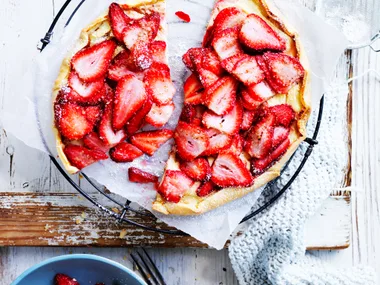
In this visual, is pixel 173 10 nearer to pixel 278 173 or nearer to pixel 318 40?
pixel 318 40

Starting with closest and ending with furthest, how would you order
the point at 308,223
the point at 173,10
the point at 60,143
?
the point at 60,143 → the point at 173,10 → the point at 308,223

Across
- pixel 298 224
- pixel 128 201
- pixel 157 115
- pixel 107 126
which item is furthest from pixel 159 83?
pixel 298 224

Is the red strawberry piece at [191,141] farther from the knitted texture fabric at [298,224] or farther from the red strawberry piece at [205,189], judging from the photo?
the knitted texture fabric at [298,224]

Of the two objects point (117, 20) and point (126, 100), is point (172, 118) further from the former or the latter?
point (117, 20)

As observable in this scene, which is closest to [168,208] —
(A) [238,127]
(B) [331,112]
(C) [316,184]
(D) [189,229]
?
(D) [189,229]

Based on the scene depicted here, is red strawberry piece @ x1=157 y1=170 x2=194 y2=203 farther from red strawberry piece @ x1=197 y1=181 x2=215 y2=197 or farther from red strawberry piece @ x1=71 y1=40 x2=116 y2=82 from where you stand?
red strawberry piece @ x1=71 y1=40 x2=116 y2=82

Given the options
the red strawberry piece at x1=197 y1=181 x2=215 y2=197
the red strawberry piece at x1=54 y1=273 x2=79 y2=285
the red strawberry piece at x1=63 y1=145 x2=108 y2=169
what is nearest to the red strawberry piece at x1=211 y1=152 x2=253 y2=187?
the red strawberry piece at x1=197 y1=181 x2=215 y2=197
